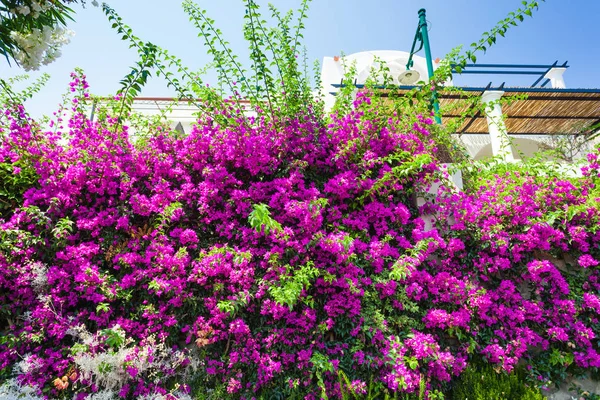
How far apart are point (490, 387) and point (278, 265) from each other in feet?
6.84

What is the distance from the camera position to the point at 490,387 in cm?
294

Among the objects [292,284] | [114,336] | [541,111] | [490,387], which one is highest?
[541,111]

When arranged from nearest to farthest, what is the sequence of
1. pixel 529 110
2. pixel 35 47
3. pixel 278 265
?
pixel 35 47 → pixel 278 265 → pixel 529 110

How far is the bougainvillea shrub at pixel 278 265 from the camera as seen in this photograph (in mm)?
3016

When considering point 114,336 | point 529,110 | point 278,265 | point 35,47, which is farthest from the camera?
point 529,110

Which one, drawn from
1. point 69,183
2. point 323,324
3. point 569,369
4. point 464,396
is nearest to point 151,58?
point 69,183

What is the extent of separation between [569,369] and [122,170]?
15.7 ft

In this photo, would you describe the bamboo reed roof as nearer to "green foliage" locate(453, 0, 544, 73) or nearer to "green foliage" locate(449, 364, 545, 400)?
"green foliage" locate(453, 0, 544, 73)

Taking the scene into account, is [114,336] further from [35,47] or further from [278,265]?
[35,47]

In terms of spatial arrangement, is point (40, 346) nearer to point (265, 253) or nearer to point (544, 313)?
point (265, 253)

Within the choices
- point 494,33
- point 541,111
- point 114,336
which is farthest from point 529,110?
point 114,336

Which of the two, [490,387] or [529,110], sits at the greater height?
[529,110]

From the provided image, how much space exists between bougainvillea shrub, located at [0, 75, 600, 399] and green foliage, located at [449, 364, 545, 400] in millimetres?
111

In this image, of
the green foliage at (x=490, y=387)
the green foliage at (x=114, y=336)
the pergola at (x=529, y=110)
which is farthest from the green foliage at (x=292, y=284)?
the pergola at (x=529, y=110)
